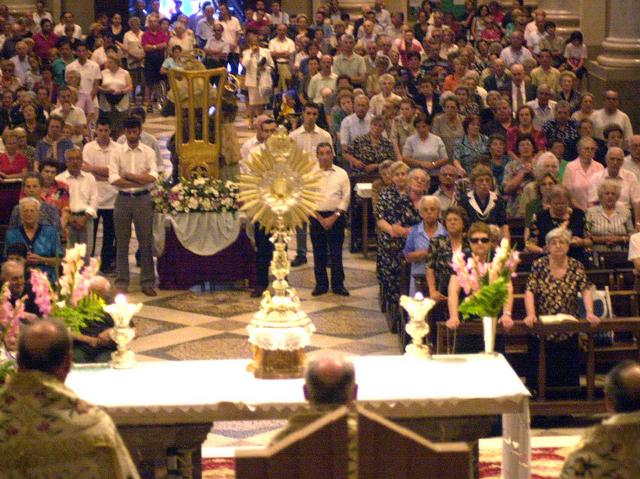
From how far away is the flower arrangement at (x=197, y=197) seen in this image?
548 inches

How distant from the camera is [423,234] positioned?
37.9 feet

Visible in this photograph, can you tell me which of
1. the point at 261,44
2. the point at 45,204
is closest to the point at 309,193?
the point at 45,204

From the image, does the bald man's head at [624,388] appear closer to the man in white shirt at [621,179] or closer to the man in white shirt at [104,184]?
the man in white shirt at [621,179]

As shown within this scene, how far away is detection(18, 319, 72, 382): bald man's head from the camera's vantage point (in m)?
4.73

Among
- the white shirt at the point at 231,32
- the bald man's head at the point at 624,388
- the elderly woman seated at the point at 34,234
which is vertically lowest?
the elderly woman seated at the point at 34,234

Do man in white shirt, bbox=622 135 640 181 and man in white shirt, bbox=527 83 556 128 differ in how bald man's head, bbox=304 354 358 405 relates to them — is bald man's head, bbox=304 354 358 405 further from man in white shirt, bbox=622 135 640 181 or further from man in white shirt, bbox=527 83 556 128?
man in white shirt, bbox=527 83 556 128

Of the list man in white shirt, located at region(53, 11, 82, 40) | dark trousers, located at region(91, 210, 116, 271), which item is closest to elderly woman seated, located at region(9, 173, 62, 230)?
dark trousers, located at region(91, 210, 116, 271)

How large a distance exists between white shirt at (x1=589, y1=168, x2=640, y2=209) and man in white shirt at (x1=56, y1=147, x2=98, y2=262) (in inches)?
179

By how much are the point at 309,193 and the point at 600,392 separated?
325cm

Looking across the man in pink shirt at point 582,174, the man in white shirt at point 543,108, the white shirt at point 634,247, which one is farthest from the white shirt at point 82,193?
the man in white shirt at point 543,108

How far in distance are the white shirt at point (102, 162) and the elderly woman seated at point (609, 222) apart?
4.64 metres

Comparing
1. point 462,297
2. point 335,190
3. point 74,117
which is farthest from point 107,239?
point 462,297

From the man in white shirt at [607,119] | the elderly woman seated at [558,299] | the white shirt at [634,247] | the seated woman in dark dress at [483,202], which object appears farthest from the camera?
the man in white shirt at [607,119]

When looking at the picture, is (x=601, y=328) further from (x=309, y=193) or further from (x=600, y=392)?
(x=309, y=193)
